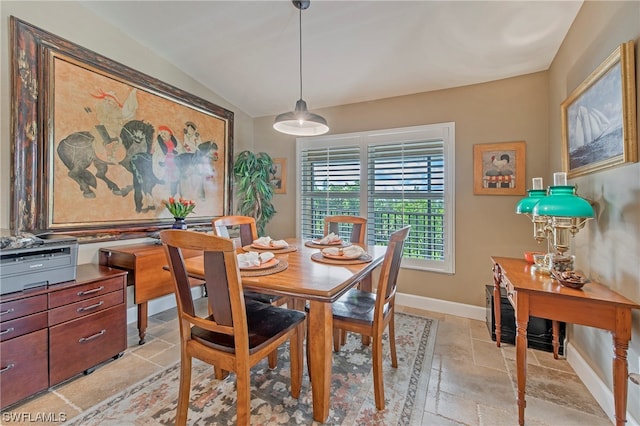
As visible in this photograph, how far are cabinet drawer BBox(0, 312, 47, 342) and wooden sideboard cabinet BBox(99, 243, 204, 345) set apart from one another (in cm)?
60

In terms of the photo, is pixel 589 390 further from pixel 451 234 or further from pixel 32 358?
pixel 32 358

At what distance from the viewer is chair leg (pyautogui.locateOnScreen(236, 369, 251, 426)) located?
1.25 metres

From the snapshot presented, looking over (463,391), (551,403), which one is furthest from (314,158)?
(551,403)

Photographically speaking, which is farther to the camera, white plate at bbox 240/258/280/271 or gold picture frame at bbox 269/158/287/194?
gold picture frame at bbox 269/158/287/194

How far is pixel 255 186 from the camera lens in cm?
375

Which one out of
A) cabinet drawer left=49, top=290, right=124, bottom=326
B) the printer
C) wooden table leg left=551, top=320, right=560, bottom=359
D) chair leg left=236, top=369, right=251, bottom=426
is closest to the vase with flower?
cabinet drawer left=49, top=290, right=124, bottom=326

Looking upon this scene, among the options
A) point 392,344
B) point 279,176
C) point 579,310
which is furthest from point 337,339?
point 279,176

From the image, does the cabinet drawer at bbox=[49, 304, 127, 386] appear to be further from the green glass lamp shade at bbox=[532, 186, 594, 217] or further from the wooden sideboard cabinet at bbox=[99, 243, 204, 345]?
the green glass lamp shade at bbox=[532, 186, 594, 217]

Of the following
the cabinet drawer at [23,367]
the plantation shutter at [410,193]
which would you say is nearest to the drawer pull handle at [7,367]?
the cabinet drawer at [23,367]

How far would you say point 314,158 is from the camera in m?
3.83

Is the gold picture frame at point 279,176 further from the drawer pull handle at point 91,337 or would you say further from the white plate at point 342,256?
the drawer pull handle at point 91,337

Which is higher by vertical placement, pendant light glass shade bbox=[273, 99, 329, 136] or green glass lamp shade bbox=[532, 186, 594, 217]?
pendant light glass shade bbox=[273, 99, 329, 136]

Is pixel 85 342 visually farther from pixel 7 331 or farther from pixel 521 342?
pixel 521 342

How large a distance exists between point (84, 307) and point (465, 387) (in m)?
2.69
